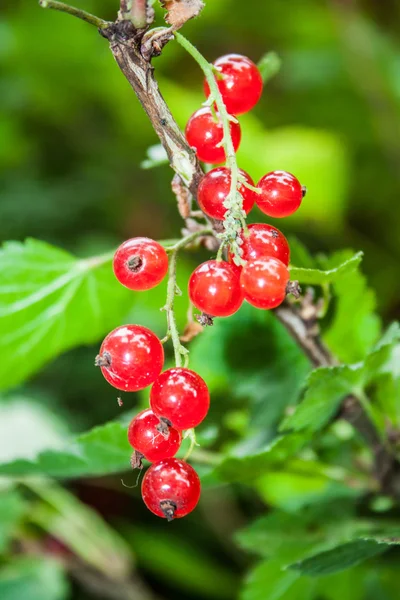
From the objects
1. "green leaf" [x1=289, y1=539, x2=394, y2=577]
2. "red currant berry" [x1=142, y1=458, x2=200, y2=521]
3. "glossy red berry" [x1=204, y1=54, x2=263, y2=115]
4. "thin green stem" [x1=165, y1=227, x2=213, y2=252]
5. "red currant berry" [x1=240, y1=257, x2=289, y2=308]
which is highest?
"glossy red berry" [x1=204, y1=54, x2=263, y2=115]

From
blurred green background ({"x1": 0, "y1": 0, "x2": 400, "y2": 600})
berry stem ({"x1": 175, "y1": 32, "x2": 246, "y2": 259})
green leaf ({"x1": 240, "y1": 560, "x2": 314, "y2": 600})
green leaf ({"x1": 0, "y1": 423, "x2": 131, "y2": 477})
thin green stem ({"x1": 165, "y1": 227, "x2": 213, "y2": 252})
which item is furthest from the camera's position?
blurred green background ({"x1": 0, "y1": 0, "x2": 400, "y2": 600})

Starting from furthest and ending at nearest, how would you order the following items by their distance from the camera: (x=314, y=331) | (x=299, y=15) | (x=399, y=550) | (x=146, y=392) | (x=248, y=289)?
(x=299, y=15), (x=146, y=392), (x=399, y=550), (x=314, y=331), (x=248, y=289)

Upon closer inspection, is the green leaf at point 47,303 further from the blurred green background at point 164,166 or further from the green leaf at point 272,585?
the blurred green background at point 164,166

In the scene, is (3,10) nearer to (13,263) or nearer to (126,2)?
(13,263)

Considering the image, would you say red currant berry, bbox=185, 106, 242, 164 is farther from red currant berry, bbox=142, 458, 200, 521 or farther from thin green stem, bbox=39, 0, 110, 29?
red currant berry, bbox=142, 458, 200, 521

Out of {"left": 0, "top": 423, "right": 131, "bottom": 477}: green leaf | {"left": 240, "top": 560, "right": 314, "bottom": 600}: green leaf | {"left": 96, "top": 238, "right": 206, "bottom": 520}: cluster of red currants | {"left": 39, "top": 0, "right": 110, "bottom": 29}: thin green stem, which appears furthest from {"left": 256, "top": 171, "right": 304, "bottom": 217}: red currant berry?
{"left": 240, "top": 560, "right": 314, "bottom": 600}: green leaf

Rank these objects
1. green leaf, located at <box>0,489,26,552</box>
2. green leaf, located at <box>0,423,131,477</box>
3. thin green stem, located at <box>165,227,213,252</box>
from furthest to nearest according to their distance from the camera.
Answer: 1. green leaf, located at <box>0,489,26,552</box>
2. green leaf, located at <box>0,423,131,477</box>
3. thin green stem, located at <box>165,227,213,252</box>

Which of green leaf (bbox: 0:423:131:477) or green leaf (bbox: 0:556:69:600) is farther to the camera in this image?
green leaf (bbox: 0:556:69:600)

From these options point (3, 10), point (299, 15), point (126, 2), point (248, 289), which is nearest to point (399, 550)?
point (248, 289)
